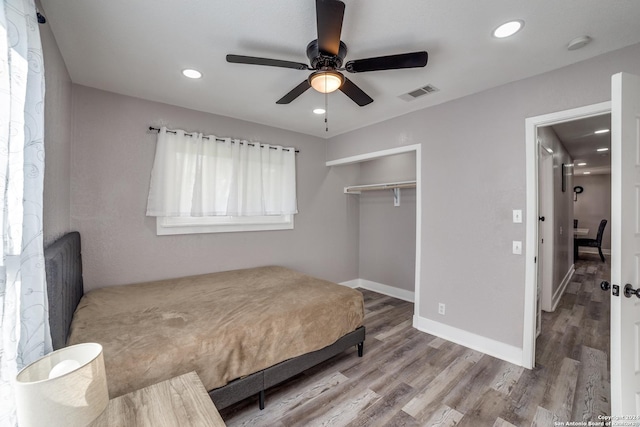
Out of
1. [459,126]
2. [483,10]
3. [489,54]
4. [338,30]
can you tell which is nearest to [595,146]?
[459,126]

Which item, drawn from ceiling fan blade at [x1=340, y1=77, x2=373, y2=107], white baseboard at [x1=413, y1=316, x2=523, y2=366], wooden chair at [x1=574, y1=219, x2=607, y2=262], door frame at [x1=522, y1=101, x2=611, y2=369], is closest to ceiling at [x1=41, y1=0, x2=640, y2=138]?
ceiling fan blade at [x1=340, y1=77, x2=373, y2=107]

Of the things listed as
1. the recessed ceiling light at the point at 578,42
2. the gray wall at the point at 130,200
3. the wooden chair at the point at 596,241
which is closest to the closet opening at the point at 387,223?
the gray wall at the point at 130,200

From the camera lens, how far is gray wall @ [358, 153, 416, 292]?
4129mm

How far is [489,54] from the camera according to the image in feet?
6.68

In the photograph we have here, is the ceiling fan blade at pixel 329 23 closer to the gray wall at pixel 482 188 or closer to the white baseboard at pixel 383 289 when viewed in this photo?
the gray wall at pixel 482 188

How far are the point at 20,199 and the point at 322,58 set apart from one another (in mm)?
1638

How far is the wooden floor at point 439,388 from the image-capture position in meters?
1.83

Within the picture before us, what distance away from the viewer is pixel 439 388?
6.97 ft

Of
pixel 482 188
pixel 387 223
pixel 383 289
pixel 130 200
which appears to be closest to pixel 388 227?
pixel 387 223

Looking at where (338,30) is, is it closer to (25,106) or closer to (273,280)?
(25,106)

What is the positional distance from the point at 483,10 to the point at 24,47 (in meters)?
2.24

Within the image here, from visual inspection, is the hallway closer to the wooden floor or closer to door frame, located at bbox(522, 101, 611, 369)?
the wooden floor

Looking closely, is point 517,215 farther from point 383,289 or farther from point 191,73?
point 191,73

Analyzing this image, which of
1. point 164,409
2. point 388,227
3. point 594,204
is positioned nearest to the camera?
point 164,409
